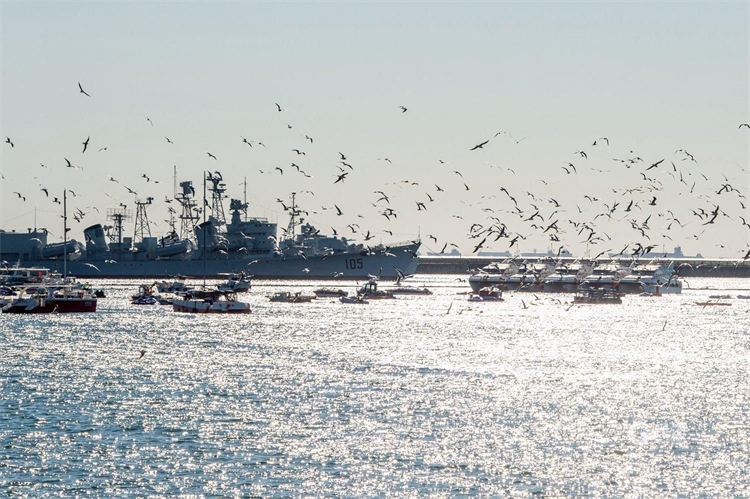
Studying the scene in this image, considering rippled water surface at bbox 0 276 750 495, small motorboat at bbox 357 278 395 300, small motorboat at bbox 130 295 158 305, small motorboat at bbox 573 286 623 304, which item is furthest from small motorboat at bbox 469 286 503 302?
rippled water surface at bbox 0 276 750 495

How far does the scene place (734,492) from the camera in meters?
34.3

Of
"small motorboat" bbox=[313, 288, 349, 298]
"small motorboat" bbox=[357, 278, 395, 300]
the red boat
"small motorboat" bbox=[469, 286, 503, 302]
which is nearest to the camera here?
the red boat

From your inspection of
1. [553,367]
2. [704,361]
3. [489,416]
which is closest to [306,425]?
[489,416]

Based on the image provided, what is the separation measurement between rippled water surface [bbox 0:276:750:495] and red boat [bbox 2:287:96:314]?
23.0 m

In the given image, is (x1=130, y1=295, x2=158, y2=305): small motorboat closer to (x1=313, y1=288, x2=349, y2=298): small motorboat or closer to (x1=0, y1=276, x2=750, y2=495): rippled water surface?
(x1=313, y1=288, x2=349, y2=298): small motorboat

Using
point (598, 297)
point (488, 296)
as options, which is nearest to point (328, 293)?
point (488, 296)

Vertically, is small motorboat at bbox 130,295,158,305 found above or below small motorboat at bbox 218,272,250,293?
below

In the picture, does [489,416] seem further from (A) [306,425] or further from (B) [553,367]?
(B) [553,367]

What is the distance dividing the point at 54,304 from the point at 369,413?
3157 inches

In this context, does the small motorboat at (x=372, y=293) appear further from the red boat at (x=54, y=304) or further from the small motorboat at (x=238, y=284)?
the red boat at (x=54, y=304)

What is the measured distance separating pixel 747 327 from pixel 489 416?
7722cm

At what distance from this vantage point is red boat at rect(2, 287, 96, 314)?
12025 cm

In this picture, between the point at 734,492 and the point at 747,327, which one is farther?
the point at 747,327

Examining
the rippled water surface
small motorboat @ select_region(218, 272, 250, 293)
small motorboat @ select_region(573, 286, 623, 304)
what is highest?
small motorboat @ select_region(218, 272, 250, 293)
